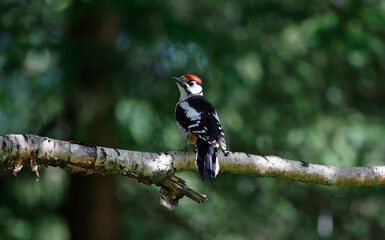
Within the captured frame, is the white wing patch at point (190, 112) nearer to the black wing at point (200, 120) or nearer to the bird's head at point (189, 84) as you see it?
the black wing at point (200, 120)

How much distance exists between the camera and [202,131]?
4.02 metres

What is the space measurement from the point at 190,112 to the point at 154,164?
1.39m

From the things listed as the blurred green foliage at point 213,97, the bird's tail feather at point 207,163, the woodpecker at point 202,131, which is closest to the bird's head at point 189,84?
the woodpecker at point 202,131

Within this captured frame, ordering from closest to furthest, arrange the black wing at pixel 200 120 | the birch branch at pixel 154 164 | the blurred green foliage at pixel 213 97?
the birch branch at pixel 154 164, the black wing at pixel 200 120, the blurred green foliage at pixel 213 97

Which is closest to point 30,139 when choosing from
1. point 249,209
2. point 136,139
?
point 136,139

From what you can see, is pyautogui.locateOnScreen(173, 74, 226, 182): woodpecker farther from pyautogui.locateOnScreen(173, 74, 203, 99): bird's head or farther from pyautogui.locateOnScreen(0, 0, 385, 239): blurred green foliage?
pyautogui.locateOnScreen(0, 0, 385, 239): blurred green foliage

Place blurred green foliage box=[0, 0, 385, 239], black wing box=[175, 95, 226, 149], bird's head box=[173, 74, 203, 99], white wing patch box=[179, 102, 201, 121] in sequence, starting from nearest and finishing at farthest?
black wing box=[175, 95, 226, 149] < white wing patch box=[179, 102, 201, 121] < bird's head box=[173, 74, 203, 99] < blurred green foliage box=[0, 0, 385, 239]

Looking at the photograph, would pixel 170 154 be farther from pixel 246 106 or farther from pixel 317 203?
pixel 317 203

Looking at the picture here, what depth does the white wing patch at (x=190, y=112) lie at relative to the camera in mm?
4316

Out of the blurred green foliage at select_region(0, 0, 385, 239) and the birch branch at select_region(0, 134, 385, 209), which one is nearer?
the birch branch at select_region(0, 134, 385, 209)

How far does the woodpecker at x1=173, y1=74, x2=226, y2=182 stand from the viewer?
3494mm

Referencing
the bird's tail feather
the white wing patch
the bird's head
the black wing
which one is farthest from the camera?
the bird's head

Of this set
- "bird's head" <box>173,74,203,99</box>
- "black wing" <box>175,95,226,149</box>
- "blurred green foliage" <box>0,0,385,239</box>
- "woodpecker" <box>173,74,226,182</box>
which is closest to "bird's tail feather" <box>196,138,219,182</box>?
"woodpecker" <box>173,74,226,182</box>

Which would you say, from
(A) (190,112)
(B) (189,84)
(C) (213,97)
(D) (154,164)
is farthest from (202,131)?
(C) (213,97)
